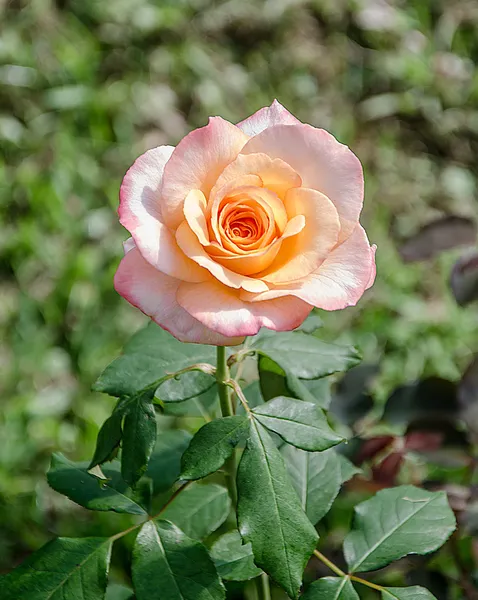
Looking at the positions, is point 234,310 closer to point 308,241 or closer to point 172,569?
point 308,241

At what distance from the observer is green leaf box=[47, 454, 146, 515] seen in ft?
2.62

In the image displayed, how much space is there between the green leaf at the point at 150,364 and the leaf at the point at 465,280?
468 mm

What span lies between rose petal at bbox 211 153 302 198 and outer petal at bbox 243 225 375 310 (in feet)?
0.26

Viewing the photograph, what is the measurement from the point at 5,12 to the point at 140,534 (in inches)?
82.6

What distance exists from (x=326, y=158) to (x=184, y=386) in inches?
11.0

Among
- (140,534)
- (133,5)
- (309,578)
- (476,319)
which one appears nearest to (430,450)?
(309,578)

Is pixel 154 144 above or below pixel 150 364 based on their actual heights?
below

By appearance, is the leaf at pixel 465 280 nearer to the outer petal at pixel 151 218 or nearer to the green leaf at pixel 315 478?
the green leaf at pixel 315 478

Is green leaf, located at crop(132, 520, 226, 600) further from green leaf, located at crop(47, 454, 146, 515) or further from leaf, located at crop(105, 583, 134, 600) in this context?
leaf, located at crop(105, 583, 134, 600)

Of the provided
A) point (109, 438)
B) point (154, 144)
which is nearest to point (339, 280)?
point (109, 438)

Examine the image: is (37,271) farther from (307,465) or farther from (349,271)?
(349,271)

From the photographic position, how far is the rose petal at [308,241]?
71 cm

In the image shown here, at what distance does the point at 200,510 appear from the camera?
969mm

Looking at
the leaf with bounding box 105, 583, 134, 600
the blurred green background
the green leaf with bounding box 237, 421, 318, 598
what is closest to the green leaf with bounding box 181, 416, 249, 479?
the green leaf with bounding box 237, 421, 318, 598
